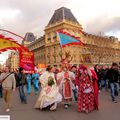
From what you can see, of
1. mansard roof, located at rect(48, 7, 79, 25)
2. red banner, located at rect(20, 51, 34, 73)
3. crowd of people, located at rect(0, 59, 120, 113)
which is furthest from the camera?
mansard roof, located at rect(48, 7, 79, 25)

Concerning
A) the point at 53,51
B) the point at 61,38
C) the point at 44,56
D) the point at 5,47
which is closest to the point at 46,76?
the point at 5,47

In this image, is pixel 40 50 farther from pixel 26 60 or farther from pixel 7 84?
pixel 7 84

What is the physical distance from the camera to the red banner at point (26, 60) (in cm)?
1183

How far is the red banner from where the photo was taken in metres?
11.8

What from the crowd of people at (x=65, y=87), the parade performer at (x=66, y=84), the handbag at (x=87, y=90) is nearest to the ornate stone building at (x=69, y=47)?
the parade performer at (x=66, y=84)

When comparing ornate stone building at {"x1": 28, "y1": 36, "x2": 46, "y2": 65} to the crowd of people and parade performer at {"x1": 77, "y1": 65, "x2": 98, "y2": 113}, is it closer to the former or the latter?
the crowd of people

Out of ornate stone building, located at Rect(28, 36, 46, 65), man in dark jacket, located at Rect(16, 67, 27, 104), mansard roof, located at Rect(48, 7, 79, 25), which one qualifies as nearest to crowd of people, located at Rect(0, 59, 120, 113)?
man in dark jacket, located at Rect(16, 67, 27, 104)

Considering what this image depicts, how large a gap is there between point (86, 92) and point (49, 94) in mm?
1379

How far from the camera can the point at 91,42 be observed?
322ft

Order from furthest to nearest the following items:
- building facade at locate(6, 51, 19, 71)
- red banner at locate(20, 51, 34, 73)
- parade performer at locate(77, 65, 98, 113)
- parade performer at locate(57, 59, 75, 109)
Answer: building facade at locate(6, 51, 19, 71)
red banner at locate(20, 51, 34, 73)
parade performer at locate(57, 59, 75, 109)
parade performer at locate(77, 65, 98, 113)

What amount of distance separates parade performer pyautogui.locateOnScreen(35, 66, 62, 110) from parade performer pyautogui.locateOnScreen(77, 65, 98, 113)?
37.4 inches

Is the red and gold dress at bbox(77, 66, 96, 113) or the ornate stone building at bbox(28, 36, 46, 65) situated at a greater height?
the ornate stone building at bbox(28, 36, 46, 65)

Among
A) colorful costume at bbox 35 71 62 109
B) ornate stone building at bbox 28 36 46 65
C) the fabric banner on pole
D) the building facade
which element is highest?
ornate stone building at bbox 28 36 46 65

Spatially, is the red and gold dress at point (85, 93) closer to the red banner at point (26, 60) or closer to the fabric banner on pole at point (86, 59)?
the fabric banner on pole at point (86, 59)
